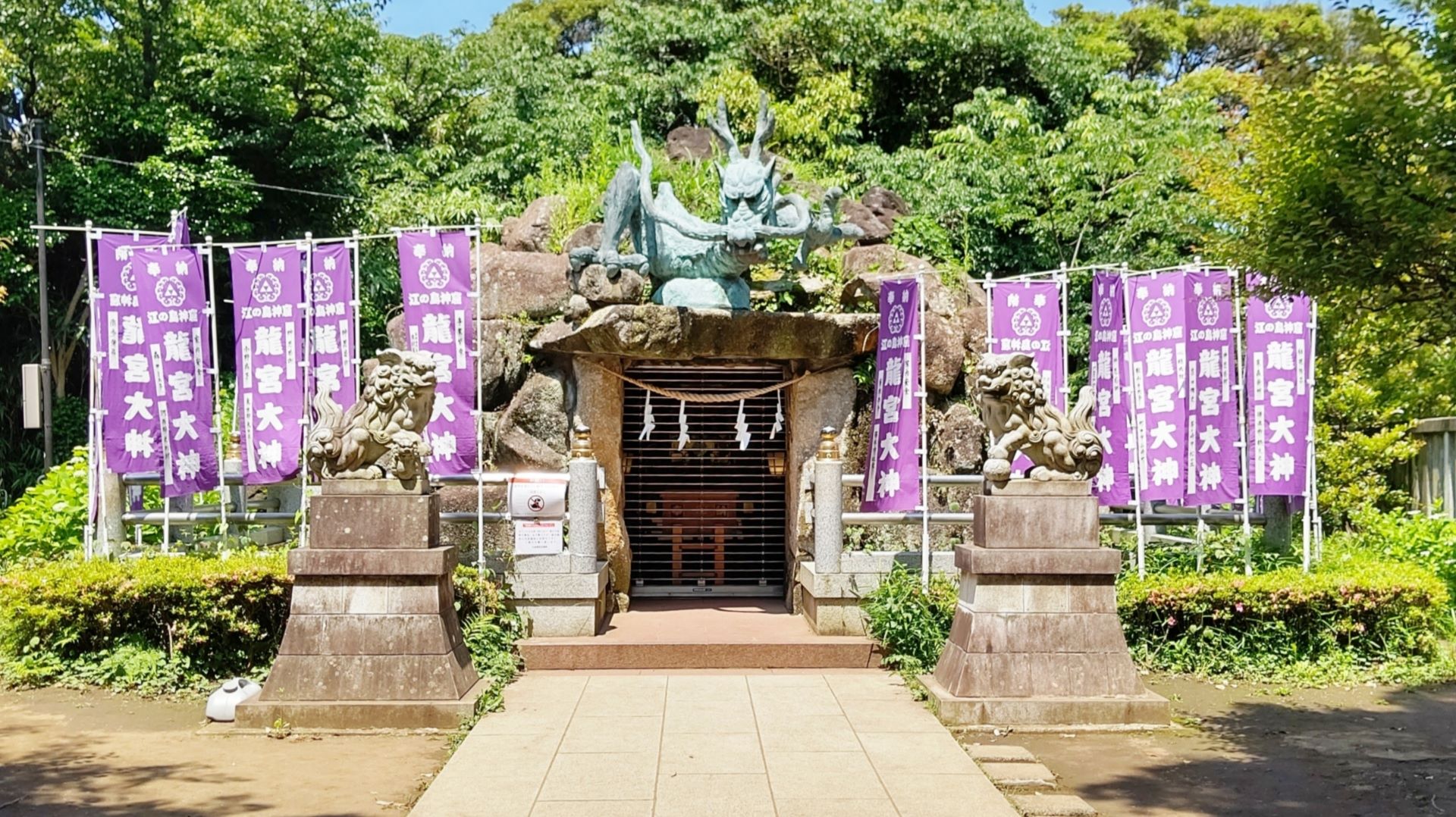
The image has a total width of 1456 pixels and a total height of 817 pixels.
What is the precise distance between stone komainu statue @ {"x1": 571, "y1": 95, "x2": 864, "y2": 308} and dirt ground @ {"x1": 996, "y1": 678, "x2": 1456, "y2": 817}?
5.51m

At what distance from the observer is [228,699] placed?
786 centimetres

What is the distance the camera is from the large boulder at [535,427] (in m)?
12.0

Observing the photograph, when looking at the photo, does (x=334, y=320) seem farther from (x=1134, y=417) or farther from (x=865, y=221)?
(x=865, y=221)

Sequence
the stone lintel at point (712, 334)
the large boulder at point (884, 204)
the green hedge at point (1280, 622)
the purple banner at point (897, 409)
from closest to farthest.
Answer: the green hedge at point (1280, 622), the purple banner at point (897, 409), the stone lintel at point (712, 334), the large boulder at point (884, 204)

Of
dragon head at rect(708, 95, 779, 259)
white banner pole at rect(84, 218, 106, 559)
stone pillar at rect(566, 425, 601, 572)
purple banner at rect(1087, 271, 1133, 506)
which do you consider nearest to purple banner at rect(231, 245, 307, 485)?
white banner pole at rect(84, 218, 106, 559)

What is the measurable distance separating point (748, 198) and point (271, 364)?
190 inches

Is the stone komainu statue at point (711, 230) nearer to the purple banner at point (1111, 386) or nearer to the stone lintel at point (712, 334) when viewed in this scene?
the stone lintel at point (712, 334)

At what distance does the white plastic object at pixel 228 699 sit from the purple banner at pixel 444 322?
2540mm

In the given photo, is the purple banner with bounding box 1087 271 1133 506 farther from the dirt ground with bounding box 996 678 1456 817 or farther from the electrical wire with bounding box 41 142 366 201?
the electrical wire with bounding box 41 142 366 201

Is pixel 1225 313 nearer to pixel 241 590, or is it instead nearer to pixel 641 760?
pixel 641 760

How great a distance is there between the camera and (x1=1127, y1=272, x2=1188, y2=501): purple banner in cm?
1015

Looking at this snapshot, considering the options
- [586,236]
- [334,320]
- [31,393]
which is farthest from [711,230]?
[31,393]

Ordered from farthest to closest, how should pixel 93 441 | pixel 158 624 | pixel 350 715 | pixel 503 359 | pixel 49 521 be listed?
pixel 49 521, pixel 503 359, pixel 93 441, pixel 158 624, pixel 350 715

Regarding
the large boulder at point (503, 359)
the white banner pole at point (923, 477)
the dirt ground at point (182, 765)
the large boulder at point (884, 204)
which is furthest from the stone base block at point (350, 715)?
the large boulder at point (884, 204)
